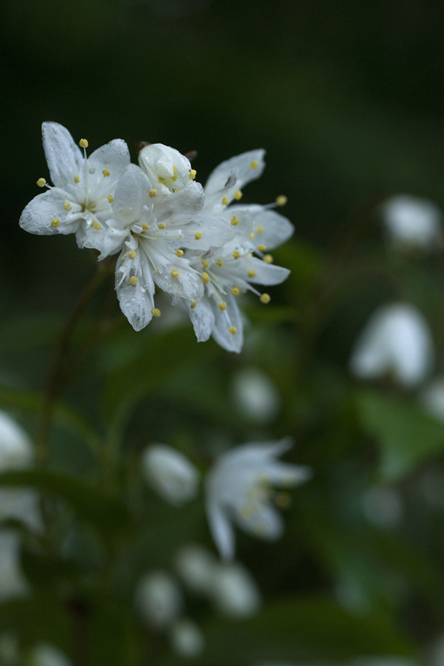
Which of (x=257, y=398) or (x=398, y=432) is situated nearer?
(x=398, y=432)

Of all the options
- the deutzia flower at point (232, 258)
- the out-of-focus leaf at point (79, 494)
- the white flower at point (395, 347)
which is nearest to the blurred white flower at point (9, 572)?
the out-of-focus leaf at point (79, 494)

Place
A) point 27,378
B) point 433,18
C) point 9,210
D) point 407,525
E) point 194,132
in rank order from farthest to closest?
point 433,18 → point 194,132 → point 9,210 → point 27,378 → point 407,525

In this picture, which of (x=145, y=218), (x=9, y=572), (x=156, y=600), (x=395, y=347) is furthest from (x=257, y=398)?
(x=145, y=218)

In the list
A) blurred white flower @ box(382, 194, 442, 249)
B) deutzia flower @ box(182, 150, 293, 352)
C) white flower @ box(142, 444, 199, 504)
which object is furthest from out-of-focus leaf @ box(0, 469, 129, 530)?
blurred white flower @ box(382, 194, 442, 249)

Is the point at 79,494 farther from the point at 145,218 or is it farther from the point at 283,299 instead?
the point at 283,299

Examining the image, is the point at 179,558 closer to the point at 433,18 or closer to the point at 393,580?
the point at 393,580

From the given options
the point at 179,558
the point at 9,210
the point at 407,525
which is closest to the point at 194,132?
the point at 9,210
